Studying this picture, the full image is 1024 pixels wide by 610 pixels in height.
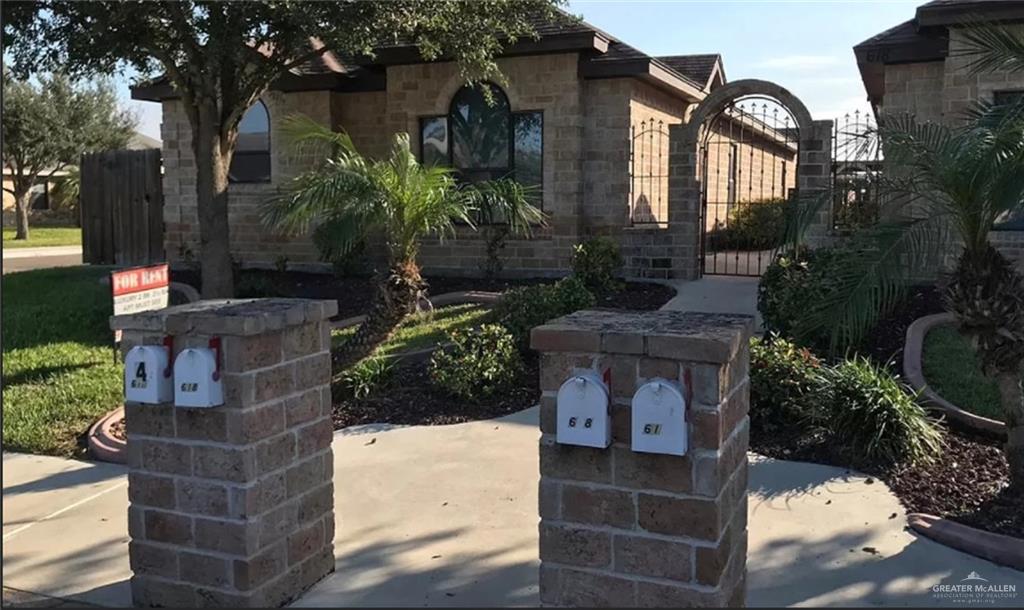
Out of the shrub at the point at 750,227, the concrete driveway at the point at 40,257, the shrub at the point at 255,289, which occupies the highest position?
the shrub at the point at 750,227

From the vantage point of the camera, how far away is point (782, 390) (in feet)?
22.0

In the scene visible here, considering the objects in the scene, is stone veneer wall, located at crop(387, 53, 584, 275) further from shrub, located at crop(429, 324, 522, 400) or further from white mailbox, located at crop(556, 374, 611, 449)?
white mailbox, located at crop(556, 374, 611, 449)

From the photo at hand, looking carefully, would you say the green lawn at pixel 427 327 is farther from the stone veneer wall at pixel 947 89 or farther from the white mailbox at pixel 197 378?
the stone veneer wall at pixel 947 89

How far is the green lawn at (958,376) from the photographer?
7.11m

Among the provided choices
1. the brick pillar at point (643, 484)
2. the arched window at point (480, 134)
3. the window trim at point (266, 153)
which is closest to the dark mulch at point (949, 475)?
the brick pillar at point (643, 484)

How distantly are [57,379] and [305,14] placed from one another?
15.5 ft

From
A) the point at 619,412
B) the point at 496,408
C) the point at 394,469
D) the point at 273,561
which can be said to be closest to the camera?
the point at 619,412

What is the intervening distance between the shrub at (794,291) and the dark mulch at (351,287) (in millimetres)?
2108

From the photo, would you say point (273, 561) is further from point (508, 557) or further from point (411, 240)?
point (411, 240)

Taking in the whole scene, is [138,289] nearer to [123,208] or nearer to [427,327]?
[427,327]

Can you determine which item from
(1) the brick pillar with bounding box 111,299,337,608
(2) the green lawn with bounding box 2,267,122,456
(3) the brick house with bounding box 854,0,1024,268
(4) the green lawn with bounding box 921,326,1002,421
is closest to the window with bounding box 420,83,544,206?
(3) the brick house with bounding box 854,0,1024,268

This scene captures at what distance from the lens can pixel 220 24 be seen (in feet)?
34.0

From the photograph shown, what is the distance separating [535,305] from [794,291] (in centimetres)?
254

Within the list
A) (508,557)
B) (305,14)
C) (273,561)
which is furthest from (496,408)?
(305,14)
